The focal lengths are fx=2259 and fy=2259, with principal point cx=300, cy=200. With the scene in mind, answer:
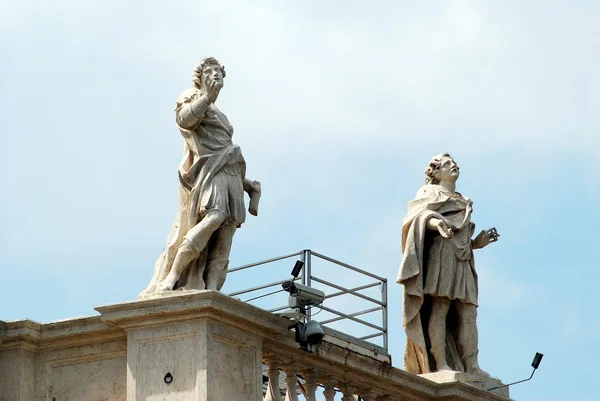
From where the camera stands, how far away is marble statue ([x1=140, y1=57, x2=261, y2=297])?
82.7 ft

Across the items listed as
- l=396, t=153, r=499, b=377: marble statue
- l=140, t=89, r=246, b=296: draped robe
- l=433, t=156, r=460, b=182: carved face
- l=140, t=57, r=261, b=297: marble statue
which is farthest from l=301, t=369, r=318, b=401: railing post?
l=433, t=156, r=460, b=182: carved face

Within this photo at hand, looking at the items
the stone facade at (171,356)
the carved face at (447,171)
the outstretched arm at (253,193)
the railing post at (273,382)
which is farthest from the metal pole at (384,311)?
the outstretched arm at (253,193)

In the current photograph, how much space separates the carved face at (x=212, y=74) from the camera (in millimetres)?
25672

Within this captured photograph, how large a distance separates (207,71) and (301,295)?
277 cm

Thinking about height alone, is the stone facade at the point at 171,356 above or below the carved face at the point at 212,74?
below

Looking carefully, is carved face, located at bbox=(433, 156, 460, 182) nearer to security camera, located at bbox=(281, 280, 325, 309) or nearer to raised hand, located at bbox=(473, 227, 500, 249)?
raised hand, located at bbox=(473, 227, 500, 249)

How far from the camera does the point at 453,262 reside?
95.1 ft

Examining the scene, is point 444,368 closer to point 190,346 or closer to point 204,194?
point 204,194

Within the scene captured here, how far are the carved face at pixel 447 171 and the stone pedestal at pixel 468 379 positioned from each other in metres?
2.64

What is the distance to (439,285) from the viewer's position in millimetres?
28891

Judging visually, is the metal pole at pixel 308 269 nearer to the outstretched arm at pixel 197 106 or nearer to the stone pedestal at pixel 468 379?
the outstretched arm at pixel 197 106

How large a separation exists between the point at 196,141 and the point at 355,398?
3.89 m

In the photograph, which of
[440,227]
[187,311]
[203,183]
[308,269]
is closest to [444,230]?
[440,227]

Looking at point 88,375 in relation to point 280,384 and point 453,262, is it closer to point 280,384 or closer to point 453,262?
point 280,384
